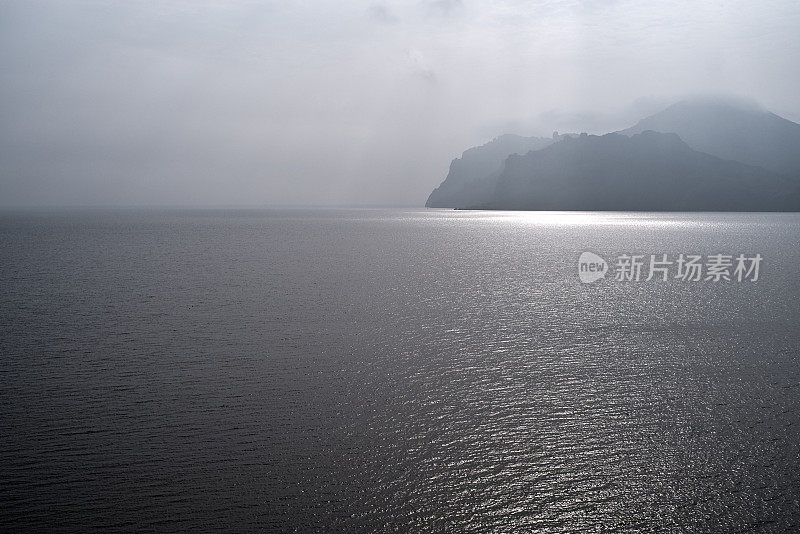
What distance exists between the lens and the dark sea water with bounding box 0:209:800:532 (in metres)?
16.8

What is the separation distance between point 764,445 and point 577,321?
22667mm

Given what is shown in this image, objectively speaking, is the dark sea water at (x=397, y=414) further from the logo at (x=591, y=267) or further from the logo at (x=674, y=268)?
the logo at (x=591, y=267)

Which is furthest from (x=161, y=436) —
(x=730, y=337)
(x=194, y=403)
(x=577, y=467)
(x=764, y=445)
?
(x=730, y=337)

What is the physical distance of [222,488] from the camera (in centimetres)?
1786

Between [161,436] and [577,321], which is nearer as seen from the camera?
[161,436]

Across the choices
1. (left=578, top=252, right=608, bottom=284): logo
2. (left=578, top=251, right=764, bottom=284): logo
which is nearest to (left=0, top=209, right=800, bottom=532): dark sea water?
(left=578, top=251, right=764, bottom=284): logo

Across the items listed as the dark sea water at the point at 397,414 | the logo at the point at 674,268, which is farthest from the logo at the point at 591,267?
the dark sea water at the point at 397,414

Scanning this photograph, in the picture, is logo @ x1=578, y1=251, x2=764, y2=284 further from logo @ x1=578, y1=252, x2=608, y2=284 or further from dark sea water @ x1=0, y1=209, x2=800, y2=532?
dark sea water @ x1=0, y1=209, x2=800, y2=532

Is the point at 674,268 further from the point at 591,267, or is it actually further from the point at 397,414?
the point at 397,414

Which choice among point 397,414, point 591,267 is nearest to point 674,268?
point 591,267

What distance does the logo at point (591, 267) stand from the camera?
72.5 meters

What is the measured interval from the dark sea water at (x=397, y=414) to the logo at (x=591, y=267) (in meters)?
20.0

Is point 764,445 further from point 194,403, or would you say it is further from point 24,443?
point 24,443

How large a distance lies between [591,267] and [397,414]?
67881 mm
